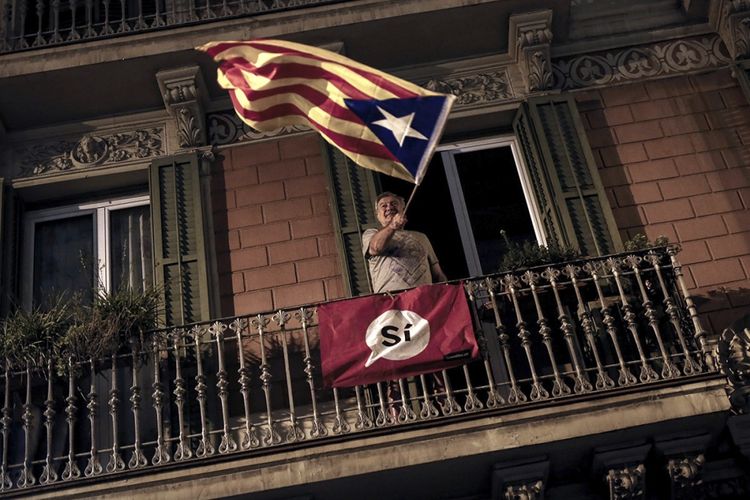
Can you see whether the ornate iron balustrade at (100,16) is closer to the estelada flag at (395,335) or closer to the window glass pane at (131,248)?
the window glass pane at (131,248)

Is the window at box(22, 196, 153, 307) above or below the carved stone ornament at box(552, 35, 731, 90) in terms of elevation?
below

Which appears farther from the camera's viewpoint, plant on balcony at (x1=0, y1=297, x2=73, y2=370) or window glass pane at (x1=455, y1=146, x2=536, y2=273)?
window glass pane at (x1=455, y1=146, x2=536, y2=273)

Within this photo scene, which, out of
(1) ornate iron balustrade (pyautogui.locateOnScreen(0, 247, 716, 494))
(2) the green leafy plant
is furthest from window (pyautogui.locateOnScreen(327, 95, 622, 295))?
(1) ornate iron balustrade (pyautogui.locateOnScreen(0, 247, 716, 494))

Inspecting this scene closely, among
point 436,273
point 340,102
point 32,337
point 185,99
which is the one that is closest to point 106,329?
point 32,337

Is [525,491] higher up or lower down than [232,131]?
lower down

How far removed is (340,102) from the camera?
7.92 m

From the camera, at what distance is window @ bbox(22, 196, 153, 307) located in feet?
31.2

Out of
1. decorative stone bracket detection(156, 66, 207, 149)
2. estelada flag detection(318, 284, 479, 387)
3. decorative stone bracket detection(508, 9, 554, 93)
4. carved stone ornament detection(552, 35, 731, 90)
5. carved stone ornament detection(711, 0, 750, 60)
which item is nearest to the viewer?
estelada flag detection(318, 284, 479, 387)

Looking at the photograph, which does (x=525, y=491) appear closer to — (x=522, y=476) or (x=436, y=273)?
(x=522, y=476)

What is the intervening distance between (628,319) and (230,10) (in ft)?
16.5

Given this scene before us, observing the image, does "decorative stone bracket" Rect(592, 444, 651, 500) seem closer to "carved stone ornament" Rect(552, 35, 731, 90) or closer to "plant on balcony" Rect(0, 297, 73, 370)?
"carved stone ornament" Rect(552, 35, 731, 90)

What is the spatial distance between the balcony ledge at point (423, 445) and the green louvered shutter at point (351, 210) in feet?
6.16

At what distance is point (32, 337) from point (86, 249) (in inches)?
76.1

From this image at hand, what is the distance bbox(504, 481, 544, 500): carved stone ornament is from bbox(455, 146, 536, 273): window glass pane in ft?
8.06
